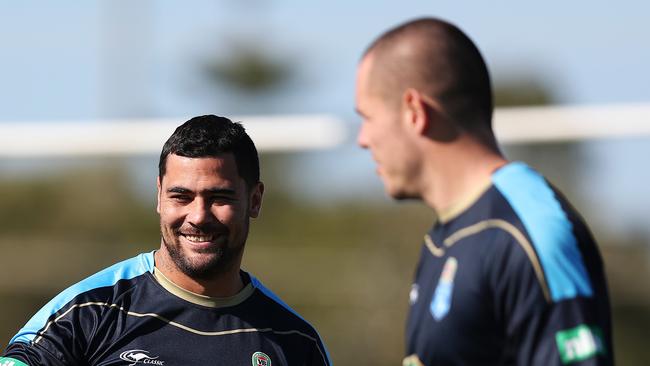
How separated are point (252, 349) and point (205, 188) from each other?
2.23 feet

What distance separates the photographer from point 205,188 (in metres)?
4.97

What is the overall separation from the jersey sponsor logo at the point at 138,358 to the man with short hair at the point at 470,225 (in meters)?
1.47

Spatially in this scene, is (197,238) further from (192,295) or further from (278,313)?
(278,313)

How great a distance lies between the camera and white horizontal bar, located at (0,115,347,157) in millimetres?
14125

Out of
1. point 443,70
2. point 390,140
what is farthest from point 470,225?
point 443,70

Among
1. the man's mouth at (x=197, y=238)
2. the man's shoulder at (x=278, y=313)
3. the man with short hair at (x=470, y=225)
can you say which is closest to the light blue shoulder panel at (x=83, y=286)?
the man's mouth at (x=197, y=238)

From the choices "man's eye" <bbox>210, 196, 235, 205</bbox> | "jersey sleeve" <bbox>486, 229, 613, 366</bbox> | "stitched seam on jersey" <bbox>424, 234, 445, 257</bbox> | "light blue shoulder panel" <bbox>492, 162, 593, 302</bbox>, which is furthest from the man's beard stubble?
"jersey sleeve" <bbox>486, 229, 613, 366</bbox>

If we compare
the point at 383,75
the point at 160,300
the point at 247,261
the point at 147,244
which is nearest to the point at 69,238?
the point at 147,244

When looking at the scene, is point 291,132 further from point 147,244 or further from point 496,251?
point 496,251

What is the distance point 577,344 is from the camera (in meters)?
3.30

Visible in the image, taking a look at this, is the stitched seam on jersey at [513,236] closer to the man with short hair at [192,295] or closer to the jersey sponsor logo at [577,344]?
the jersey sponsor logo at [577,344]

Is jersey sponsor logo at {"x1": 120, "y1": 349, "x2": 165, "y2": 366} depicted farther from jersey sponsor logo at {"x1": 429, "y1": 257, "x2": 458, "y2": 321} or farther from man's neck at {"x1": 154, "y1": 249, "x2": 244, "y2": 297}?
jersey sponsor logo at {"x1": 429, "y1": 257, "x2": 458, "y2": 321}

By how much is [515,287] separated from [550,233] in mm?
178

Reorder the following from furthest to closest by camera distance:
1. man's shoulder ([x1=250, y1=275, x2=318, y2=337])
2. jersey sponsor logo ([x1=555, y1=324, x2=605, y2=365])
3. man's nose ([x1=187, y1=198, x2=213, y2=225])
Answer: man's shoulder ([x1=250, y1=275, x2=318, y2=337]), man's nose ([x1=187, y1=198, x2=213, y2=225]), jersey sponsor logo ([x1=555, y1=324, x2=605, y2=365])
